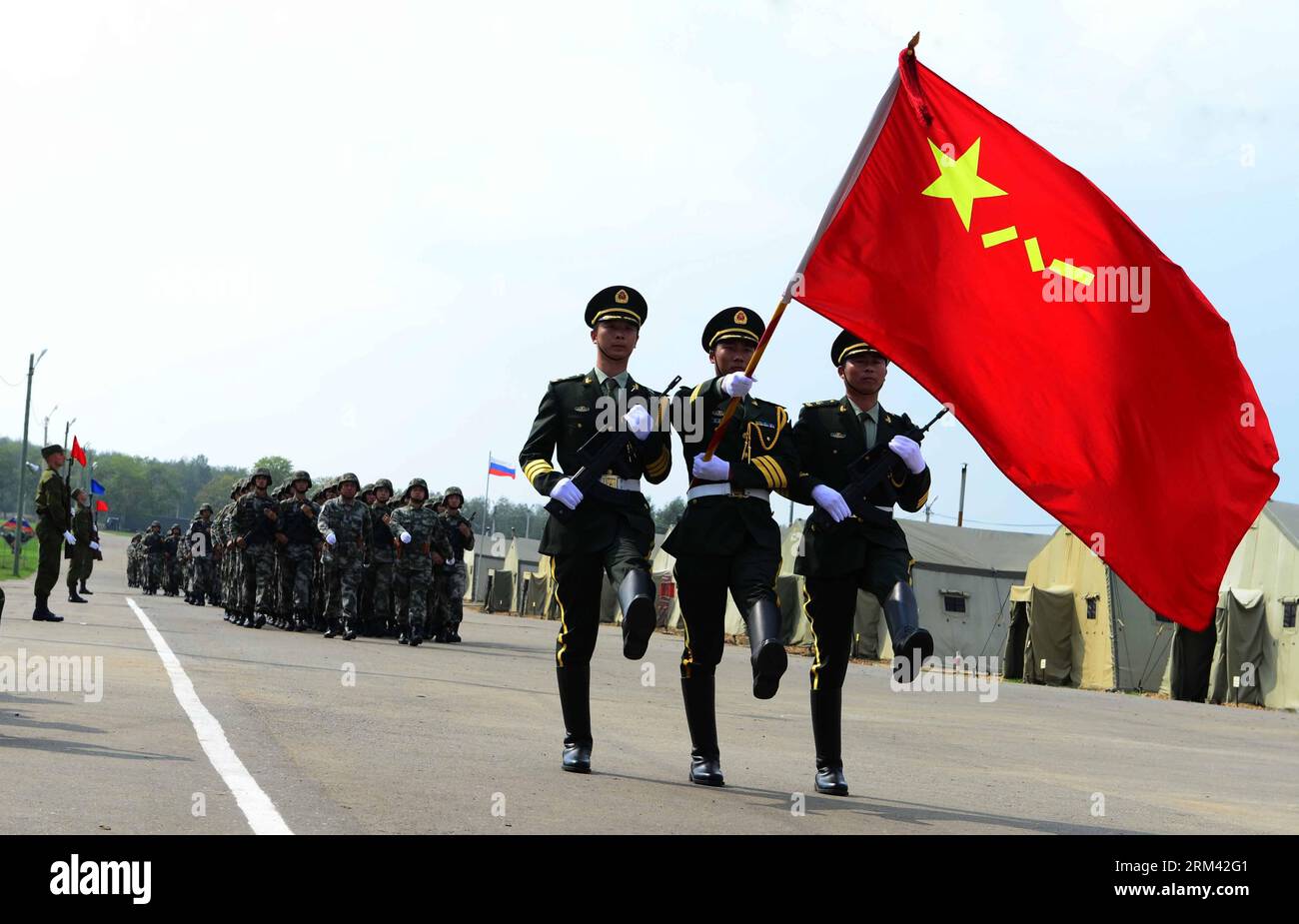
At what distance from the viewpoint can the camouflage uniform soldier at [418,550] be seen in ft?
70.8

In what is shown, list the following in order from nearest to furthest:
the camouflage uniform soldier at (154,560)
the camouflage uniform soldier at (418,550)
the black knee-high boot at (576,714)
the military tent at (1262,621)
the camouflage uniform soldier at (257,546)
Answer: the black knee-high boot at (576,714) < the camouflage uniform soldier at (418,550) < the military tent at (1262,621) < the camouflage uniform soldier at (257,546) < the camouflage uniform soldier at (154,560)

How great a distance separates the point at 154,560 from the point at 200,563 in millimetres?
7954

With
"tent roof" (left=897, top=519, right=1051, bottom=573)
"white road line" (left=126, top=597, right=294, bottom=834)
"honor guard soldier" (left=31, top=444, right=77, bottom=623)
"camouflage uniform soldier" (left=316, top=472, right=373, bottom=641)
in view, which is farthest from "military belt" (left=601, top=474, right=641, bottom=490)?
"tent roof" (left=897, top=519, right=1051, bottom=573)

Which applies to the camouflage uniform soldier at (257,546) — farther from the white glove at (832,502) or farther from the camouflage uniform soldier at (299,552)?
the white glove at (832,502)

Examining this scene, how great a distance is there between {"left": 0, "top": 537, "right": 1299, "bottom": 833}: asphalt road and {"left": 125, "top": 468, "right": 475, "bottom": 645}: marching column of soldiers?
4.49 metres

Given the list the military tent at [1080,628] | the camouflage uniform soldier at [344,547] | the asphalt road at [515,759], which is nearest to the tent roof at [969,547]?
the military tent at [1080,628]

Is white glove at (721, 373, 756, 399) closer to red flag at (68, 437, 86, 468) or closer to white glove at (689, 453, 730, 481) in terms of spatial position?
white glove at (689, 453, 730, 481)

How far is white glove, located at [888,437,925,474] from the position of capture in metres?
7.51

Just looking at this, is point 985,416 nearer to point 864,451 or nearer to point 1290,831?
point 864,451

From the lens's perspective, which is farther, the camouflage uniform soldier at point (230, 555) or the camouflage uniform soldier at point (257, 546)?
the camouflage uniform soldier at point (230, 555)

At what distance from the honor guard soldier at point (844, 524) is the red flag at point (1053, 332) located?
0.54 metres

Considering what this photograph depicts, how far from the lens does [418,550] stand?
72.7 ft
